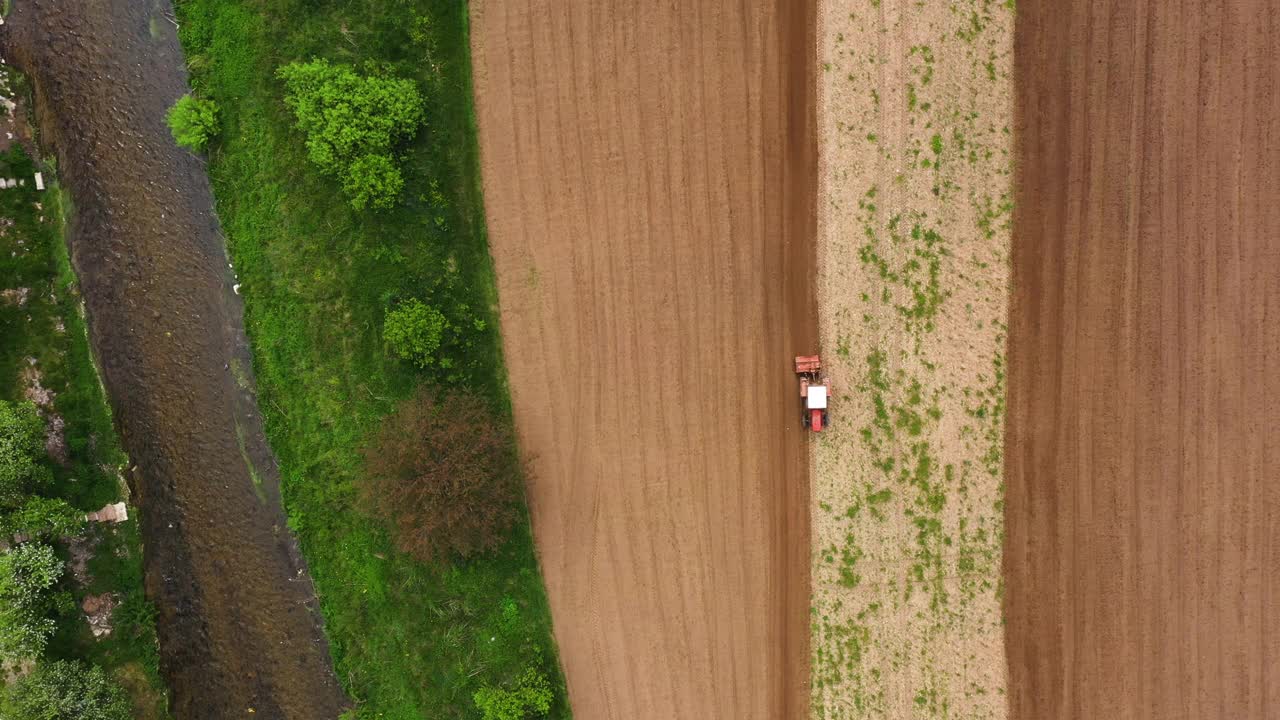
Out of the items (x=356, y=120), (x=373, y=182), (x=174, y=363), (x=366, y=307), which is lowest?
(x=174, y=363)

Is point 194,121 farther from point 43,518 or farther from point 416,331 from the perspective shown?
point 43,518

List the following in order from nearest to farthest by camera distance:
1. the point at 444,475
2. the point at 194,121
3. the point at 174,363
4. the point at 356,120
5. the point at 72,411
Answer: the point at 444,475, the point at 356,120, the point at 194,121, the point at 72,411, the point at 174,363

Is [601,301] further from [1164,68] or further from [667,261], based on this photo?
[1164,68]

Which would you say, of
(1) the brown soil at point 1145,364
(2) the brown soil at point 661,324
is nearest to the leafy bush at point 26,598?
(2) the brown soil at point 661,324

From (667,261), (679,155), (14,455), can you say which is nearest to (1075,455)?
(667,261)

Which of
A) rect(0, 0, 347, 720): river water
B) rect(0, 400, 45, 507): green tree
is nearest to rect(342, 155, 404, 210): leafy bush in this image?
rect(0, 0, 347, 720): river water

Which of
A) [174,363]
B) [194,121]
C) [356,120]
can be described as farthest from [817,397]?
[194,121]

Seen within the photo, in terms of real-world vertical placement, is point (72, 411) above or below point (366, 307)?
below

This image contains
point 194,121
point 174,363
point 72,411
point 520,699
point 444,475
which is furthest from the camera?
point 174,363

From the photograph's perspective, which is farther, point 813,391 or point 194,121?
point 194,121
